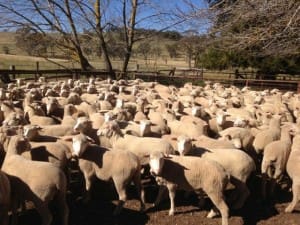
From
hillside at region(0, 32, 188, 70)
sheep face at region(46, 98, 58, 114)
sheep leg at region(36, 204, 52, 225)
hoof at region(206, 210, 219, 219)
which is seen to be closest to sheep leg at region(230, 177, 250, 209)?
hoof at region(206, 210, 219, 219)

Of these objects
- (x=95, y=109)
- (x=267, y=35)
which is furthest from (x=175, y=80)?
(x=267, y=35)

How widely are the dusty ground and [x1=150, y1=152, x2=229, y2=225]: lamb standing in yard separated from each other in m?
0.30

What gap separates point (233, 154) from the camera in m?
5.31

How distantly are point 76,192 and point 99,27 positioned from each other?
17240mm

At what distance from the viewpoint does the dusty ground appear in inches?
194

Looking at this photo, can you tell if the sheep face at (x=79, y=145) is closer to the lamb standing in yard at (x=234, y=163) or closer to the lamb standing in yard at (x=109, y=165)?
the lamb standing in yard at (x=109, y=165)

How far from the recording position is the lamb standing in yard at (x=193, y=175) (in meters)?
4.68

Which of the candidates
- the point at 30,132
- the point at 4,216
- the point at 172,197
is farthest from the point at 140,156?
the point at 4,216

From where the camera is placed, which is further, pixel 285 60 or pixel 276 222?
pixel 285 60

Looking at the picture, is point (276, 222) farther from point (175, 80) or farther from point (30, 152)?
point (175, 80)

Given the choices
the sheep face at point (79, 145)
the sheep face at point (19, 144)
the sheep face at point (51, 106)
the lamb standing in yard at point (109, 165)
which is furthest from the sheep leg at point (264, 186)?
the sheep face at point (51, 106)

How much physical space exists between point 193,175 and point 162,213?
2.74 feet

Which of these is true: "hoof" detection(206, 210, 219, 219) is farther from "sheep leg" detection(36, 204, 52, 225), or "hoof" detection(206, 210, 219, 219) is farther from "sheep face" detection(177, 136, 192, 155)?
"sheep leg" detection(36, 204, 52, 225)

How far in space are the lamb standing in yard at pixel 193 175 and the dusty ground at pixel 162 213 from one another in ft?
0.99
